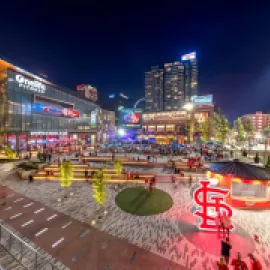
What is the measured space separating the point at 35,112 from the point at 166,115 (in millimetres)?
65176

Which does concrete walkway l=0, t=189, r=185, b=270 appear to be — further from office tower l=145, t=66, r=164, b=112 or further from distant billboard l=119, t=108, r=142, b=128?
office tower l=145, t=66, r=164, b=112

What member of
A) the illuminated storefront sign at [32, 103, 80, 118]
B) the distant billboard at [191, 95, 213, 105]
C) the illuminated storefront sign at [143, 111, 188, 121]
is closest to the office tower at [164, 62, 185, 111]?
the illuminated storefront sign at [143, 111, 188, 121]

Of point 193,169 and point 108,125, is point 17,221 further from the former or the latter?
point 108,125

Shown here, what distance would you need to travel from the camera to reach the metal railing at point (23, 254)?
21.2 ft

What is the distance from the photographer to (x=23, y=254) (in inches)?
281

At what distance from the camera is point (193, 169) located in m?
23.0

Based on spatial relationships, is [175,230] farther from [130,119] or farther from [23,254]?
[130,119]

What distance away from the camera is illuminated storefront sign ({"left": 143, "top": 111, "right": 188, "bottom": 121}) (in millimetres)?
83438

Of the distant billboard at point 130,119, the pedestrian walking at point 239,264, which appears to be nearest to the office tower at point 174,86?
the distant billboard at point 130,119

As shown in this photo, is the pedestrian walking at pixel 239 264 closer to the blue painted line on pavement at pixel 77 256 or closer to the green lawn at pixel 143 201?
the green lawn at pixel 143 201

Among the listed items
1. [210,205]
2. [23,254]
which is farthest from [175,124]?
[23,254]

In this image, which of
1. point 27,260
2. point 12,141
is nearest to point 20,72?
point 12,141

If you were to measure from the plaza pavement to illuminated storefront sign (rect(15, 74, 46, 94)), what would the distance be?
3797 centimetres

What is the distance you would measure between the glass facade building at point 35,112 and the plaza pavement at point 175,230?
3302cm
